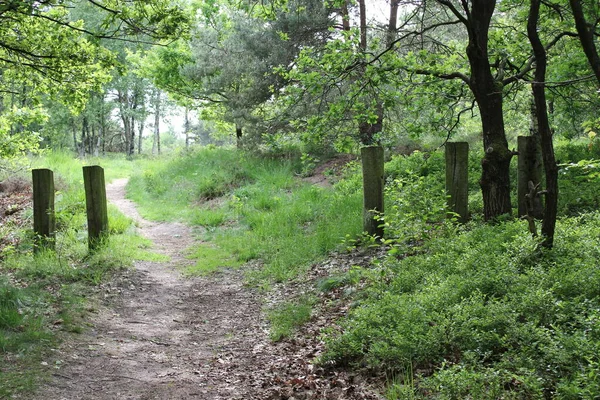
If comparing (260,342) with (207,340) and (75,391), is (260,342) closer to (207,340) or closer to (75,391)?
(207,340)

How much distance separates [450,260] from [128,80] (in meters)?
39.8

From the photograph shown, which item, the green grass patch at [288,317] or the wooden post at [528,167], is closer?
the green grass patch at [288,317]

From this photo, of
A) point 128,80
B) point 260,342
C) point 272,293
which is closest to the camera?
point 260,342

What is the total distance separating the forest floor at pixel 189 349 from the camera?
4.15m

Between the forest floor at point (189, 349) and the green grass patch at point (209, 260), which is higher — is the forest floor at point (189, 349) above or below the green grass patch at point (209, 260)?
below

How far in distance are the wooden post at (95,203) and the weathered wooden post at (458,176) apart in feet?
20.9

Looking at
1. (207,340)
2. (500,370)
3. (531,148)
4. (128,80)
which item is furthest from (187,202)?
(128,80)

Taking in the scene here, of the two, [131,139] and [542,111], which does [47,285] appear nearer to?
[542,111]

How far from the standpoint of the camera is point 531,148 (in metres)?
7.26

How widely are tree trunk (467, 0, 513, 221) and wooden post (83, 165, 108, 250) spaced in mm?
6864

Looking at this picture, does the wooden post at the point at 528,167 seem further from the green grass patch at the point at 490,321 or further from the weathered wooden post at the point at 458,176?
the green grass patch at the point at 490,321

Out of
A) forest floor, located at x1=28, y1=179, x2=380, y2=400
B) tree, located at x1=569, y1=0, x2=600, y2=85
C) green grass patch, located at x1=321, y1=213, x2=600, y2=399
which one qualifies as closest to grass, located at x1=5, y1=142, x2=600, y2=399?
green grass patch, located at x1=321, y1=213, x2=600, y2=399

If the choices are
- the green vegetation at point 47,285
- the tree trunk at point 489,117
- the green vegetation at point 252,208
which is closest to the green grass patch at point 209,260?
the green vegetation at point 252,208

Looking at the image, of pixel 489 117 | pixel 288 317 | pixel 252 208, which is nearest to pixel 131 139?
pixel 252 208
